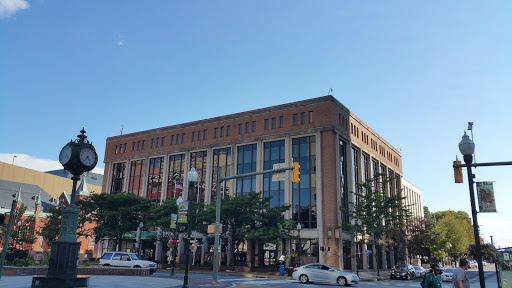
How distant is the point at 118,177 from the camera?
66.4 metres

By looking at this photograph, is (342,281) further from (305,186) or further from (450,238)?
(450,238)

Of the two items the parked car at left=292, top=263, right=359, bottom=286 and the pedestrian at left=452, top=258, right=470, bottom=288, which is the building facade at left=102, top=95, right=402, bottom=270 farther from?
the pedestrian at left=452, top=258, right=470, bottom=288

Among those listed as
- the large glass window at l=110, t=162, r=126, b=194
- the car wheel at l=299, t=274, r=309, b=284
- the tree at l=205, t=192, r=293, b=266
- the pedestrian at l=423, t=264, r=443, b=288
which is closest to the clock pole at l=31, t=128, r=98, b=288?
the pedestrian at l=423, t=264, r=443, b=288

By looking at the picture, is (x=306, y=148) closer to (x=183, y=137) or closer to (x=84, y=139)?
(x=183, y=137)

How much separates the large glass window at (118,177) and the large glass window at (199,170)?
50.6ft

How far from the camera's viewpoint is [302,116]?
49.2 m

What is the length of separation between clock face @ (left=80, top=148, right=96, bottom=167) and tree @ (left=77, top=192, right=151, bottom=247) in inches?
1280

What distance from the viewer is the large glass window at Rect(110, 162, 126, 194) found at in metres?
65.8

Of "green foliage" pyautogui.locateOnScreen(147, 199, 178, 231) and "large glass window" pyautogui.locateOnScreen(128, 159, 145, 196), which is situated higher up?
"large glass window" pyautogui.locateOnScreen(128, 159, 145, 196)

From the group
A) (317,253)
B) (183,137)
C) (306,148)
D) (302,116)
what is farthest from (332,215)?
(183,137)

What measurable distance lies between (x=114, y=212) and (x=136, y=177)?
54.7 ft

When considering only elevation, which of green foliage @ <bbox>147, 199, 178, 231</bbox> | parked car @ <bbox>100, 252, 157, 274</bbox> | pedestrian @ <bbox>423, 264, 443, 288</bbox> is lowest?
parked car @ <bbox>100, 252, 157, 274</bbox>

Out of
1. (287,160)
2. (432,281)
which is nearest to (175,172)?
(287,160)

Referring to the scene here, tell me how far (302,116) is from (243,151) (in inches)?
376
